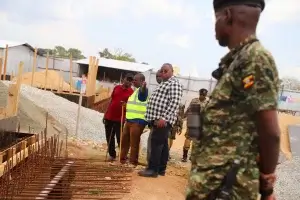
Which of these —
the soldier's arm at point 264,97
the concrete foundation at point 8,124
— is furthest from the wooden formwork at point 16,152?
the soldier's arm at point 264,97

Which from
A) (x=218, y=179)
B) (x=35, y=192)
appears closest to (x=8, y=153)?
(x=35, y=192)

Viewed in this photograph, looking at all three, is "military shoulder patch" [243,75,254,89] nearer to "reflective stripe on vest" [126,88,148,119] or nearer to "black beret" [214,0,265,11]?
"black beret" [214,0,265,11]

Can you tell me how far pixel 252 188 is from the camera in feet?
5.85

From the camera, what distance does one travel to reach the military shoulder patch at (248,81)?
172 cm

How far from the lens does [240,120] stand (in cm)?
179

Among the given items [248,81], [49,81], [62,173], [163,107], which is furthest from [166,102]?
[49,81]

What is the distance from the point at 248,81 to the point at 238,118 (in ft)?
0.57

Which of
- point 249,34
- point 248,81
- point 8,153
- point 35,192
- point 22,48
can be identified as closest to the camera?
point 248,81

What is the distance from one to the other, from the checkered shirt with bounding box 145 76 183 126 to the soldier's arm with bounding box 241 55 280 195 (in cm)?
379

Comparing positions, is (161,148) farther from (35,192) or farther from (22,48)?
(22,48)

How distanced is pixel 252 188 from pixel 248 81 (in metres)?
0.46

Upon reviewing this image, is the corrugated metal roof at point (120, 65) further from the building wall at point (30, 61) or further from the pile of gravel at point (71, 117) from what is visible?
the pile of gravel at point (71, 117)

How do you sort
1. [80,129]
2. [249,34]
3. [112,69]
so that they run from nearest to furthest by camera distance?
[249,34] → [80,129] → [112,69]

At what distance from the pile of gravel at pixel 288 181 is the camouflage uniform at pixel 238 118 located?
6.01 m
